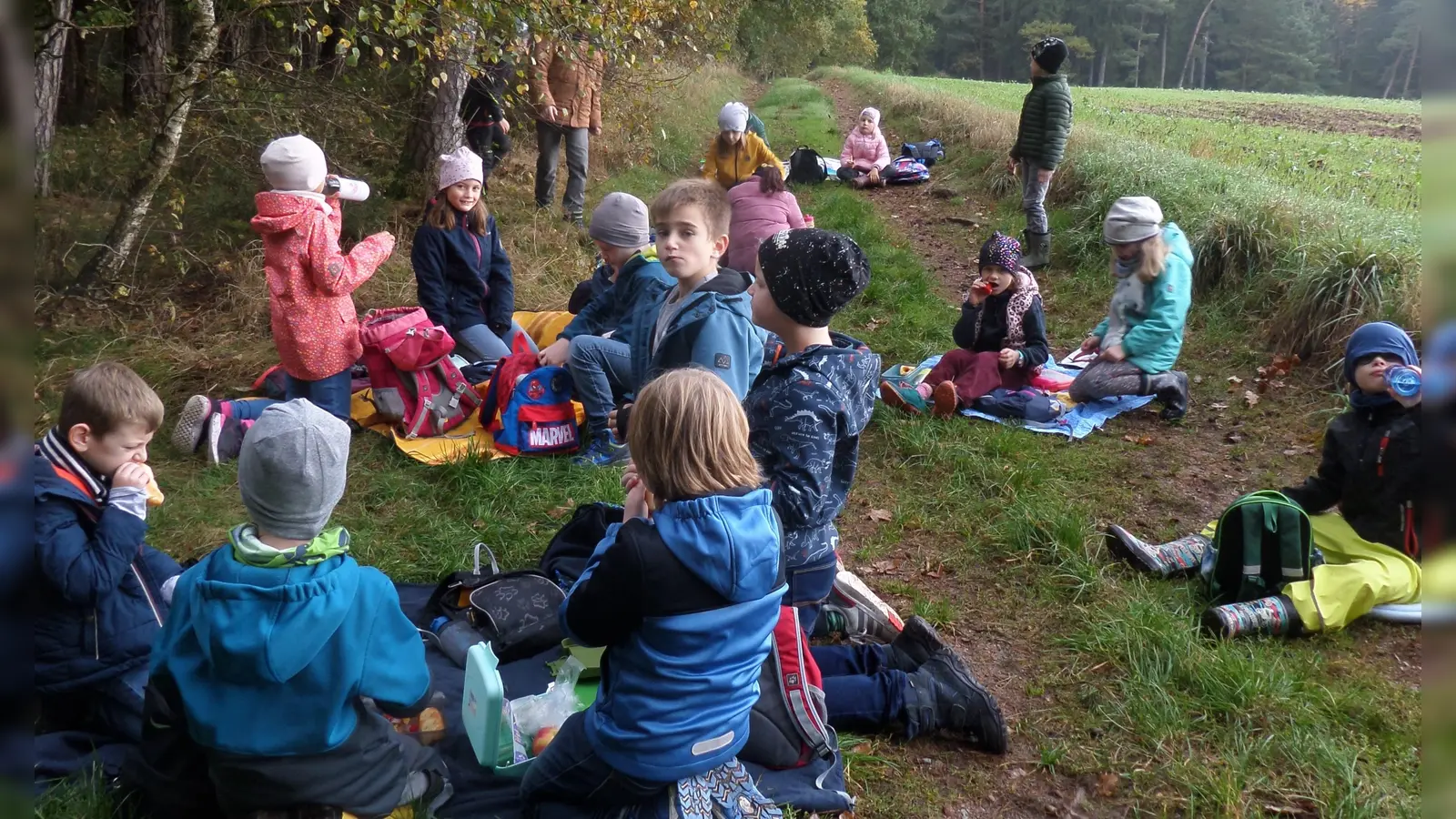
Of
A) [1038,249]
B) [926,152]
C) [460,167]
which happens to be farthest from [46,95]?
[926,152]

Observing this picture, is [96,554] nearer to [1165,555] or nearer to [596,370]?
[596,370]

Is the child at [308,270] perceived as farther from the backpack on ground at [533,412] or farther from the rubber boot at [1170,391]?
the rubber boot at [1170,391]

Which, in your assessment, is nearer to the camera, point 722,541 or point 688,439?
point 722,541

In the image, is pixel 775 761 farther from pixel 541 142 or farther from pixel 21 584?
pixel 541 142

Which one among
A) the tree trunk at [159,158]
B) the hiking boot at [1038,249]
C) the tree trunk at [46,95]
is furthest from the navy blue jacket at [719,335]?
the hiking boot at [1038,249]

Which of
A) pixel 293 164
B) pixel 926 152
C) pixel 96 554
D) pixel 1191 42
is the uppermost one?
pixel 1191 42

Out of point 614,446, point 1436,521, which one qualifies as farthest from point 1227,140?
point 1436,521

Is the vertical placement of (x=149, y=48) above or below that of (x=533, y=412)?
above

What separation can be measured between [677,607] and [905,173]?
12.4 m

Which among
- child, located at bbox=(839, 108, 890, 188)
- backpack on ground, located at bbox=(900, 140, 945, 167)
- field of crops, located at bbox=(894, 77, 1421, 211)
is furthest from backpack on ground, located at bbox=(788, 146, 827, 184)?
field of crops, located at bbox=(894, 77, 1421, 211)

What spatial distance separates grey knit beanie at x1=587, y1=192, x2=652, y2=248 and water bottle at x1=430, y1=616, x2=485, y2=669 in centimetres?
260

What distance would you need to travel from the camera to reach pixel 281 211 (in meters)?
5.14

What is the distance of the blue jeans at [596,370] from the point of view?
5730 mm

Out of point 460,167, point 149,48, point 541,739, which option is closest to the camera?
point 541,739
